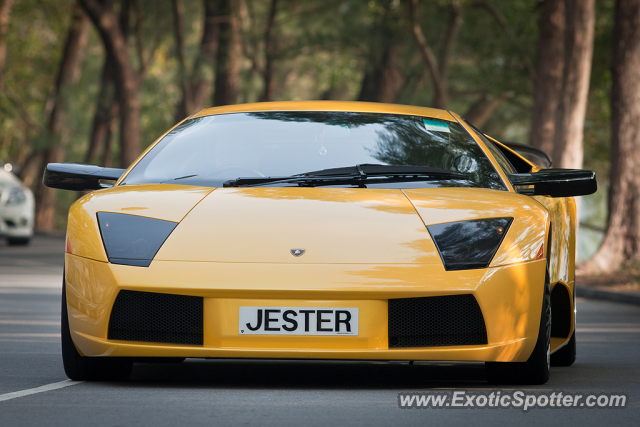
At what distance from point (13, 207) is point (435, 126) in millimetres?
14547

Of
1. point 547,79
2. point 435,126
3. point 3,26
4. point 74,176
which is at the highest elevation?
point 3,26

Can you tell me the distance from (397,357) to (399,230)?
0.53m

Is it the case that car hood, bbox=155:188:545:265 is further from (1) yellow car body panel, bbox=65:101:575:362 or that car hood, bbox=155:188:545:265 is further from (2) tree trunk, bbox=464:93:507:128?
(2) tree trunk, bbox=464:93:507:128

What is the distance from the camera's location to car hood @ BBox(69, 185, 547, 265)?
4.36 metres

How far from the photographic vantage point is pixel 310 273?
4.28m

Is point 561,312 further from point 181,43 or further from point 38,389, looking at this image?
point 181,43

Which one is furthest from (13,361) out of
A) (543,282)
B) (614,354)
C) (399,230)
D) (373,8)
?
(373,8)

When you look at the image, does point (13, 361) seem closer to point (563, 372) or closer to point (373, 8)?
point (563, 372)

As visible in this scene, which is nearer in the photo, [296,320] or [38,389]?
[296,320]

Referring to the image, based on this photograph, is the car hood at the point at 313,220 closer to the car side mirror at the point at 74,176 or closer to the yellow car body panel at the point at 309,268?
the yellow car body panel at the point at 309,268

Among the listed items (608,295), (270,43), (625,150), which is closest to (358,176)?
(608,295)

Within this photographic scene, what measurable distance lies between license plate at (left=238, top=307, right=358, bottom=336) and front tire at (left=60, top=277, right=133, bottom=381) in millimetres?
721

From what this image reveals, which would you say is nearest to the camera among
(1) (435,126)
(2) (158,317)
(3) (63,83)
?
(2) (158,317)

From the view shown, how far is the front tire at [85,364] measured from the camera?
4.64 m
